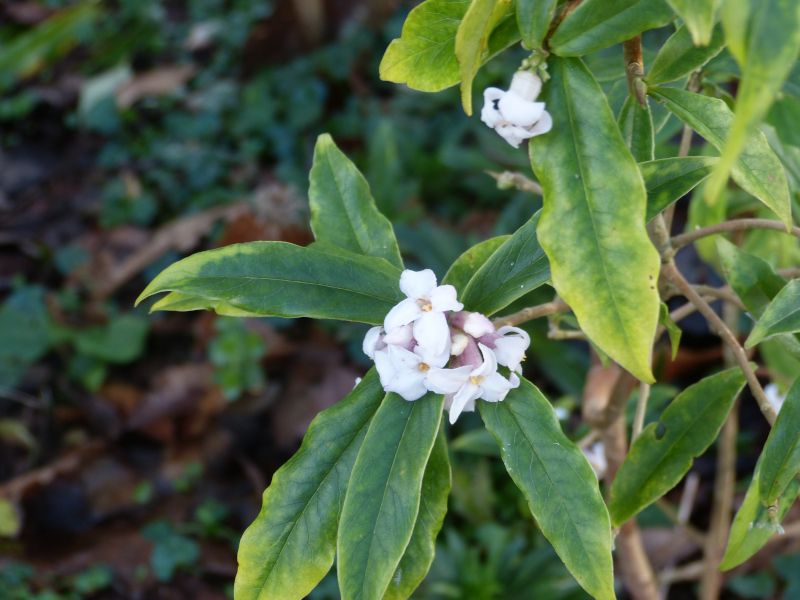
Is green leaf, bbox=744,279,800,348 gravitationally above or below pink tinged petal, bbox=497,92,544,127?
below

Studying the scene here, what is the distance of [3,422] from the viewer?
2061 millimetres

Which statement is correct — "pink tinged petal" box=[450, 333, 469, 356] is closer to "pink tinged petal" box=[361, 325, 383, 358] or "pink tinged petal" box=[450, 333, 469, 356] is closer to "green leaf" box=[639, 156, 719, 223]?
"pink tinged petal" box=[361, 325, 383, 358]

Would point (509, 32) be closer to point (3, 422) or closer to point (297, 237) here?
point (297, 237)

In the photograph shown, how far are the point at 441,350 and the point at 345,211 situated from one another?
11.2 inches

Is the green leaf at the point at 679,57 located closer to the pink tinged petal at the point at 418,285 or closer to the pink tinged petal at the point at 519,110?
the pink tinged petal at the point at 519,110

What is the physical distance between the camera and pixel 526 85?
549mm

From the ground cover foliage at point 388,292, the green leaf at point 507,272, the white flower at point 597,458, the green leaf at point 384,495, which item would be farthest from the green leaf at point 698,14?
the white flower at point 597,458

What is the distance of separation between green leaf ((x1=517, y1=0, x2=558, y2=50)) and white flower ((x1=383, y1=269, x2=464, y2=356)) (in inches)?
8.4

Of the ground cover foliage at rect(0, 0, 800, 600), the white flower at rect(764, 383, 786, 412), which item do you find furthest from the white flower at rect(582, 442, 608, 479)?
the white flower at rect(764, 383, 786, 412)

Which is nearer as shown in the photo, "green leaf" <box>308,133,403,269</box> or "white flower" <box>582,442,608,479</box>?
"green leaf" <box>308,133,403,269</box>

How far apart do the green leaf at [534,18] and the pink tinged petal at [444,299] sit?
21 centimetres

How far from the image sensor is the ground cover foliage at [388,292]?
0.56 metres

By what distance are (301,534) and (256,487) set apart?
1303 millimetres

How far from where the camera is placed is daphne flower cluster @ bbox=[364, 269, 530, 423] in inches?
23.2
